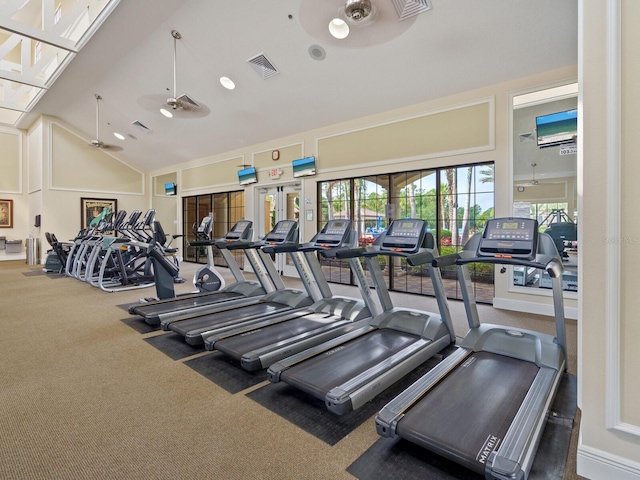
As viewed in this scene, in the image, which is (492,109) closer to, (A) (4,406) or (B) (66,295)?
(A) (4,406)

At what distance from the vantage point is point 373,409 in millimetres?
2264

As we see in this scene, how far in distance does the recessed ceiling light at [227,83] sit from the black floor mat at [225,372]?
5036 mm

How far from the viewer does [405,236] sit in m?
3.29

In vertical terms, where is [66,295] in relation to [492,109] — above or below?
below

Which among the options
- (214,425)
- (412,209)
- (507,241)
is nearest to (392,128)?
(412,209)

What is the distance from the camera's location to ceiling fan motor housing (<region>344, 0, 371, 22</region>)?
346 centimetres

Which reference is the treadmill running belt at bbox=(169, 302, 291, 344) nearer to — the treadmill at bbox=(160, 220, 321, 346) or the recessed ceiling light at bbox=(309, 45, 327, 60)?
the treadmill at bbox=(160, 220, 321, 346)

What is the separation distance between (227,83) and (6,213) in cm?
1071

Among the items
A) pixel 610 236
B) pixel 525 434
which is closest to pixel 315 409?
pixel 525 434

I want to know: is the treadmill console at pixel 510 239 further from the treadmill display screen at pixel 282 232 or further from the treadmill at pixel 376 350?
the treadmill display screen at pixel 282 232

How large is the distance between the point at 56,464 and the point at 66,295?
5.22 meters

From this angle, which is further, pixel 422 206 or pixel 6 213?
pixel 6 213

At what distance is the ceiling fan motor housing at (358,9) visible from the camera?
3.46 metres

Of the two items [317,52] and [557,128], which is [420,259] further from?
[317,52]
